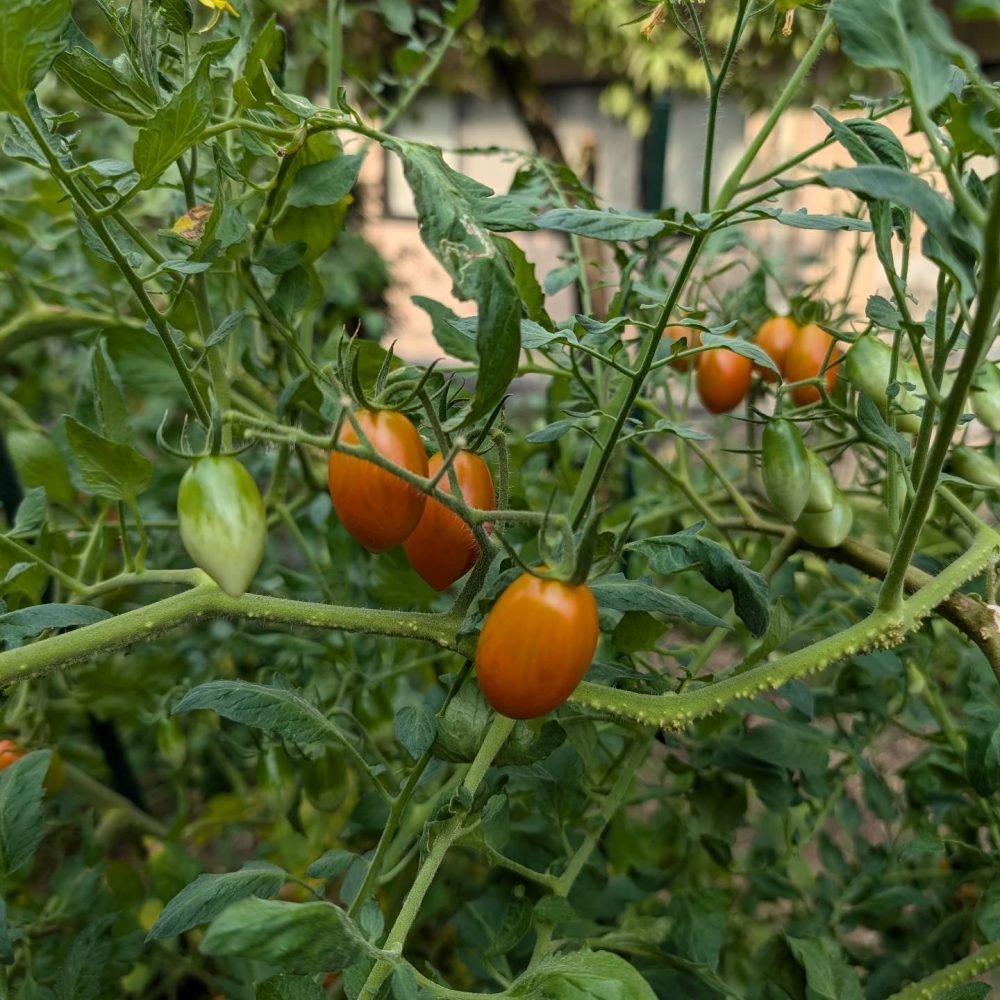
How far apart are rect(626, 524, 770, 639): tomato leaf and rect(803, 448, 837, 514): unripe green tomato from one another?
0.39 ft

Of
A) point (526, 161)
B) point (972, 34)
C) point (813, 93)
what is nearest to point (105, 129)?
point (526, 161)

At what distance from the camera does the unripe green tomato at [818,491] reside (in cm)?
50

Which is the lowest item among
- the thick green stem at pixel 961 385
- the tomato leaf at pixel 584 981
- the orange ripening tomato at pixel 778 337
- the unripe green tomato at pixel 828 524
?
the tomato leaf at pixel 584 981

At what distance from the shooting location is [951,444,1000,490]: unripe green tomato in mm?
527

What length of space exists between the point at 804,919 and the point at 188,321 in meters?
0.69

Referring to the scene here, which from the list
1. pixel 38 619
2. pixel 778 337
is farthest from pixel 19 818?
pixel 778 337

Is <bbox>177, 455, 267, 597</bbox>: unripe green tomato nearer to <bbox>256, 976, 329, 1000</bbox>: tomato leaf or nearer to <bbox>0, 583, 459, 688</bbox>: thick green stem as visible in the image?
<bbox>0, 583, 459, 688</bbox>: thick green stem

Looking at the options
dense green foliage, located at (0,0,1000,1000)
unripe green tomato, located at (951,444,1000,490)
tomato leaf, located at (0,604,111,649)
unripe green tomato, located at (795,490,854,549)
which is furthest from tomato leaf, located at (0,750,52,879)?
unripe green tomato, located at (951,444,1000,490)

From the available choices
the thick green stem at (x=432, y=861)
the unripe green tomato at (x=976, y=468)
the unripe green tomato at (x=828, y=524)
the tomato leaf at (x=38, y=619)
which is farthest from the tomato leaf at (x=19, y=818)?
the unripe green tomato at (x=976, y=468)

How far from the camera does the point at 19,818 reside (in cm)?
50

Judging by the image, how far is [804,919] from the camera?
72 centimetres

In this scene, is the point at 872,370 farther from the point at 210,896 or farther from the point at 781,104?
the point at 210,896

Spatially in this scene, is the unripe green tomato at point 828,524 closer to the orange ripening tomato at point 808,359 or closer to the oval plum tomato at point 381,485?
the orange ripening tomato at point 808,359

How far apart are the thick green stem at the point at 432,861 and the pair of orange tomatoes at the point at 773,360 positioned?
34 cm
